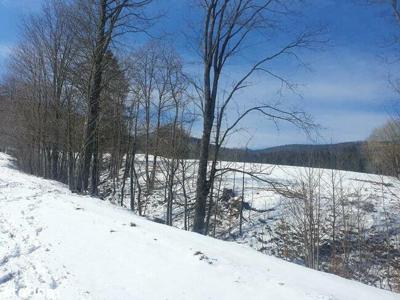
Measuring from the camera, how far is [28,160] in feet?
103

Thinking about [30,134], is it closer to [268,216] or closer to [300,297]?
[268,216]

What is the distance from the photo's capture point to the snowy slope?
4570 millimetres

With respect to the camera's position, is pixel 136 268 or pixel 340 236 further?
pixel 340 236

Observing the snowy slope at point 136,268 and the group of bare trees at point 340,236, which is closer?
Result: the snowy slope at point 136,268

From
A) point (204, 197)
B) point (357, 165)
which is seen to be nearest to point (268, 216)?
point (204, 197)

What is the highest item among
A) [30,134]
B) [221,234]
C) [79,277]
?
[30,134]

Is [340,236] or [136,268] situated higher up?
[136,268]

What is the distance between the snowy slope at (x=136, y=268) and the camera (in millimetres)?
4570

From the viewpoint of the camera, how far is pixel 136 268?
527 centimetres

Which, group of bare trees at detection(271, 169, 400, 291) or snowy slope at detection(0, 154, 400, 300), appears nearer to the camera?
snowy slope at detection(0, 154, 400, 300)

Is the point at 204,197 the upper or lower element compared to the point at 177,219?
upper

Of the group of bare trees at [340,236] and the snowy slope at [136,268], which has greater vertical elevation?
the snowy slope at [136,268]

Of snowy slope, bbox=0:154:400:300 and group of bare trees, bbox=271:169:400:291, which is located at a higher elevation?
snowy slope, bbox=0:154:400:300

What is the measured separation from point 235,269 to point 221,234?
2217cm
